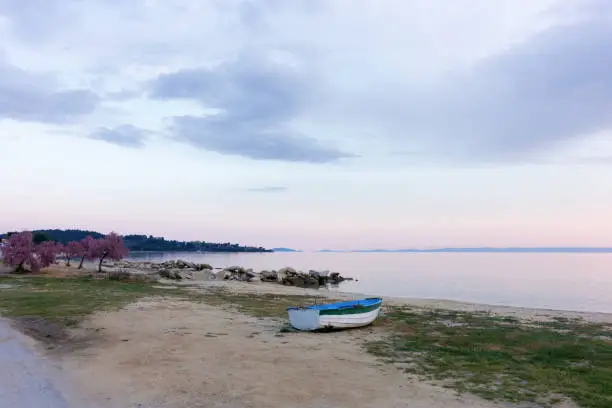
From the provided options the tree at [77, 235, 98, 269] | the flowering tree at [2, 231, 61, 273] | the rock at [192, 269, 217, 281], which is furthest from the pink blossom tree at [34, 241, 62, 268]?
the rock at [192, 269, 217, 281]

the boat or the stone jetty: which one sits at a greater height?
the boat

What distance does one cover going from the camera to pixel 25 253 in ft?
140

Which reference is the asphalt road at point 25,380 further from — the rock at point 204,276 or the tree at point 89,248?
the rock at point 204,276

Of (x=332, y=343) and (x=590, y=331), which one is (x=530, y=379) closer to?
(x=332, y=343)

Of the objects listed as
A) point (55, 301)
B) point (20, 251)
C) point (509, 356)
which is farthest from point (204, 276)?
point (509, 356)

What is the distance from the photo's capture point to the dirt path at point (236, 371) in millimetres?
9414

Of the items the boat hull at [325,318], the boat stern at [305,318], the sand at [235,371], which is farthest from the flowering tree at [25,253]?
the boat hull at [325,318]

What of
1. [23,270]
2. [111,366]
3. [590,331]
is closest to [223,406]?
[111,366]

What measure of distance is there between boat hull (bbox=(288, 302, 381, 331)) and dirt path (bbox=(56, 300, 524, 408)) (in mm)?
484

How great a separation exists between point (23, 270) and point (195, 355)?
37.8 meters

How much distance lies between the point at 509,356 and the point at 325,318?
6417 mm

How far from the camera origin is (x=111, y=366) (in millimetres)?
12039

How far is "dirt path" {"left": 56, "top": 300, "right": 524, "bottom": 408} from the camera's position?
941 centimetres

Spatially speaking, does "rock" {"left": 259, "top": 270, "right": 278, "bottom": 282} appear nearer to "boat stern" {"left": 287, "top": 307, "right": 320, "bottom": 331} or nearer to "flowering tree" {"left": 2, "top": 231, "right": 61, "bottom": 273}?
"flowering tree" {"left": 2, "top": 231, "right": 61, "bottom": 273}
